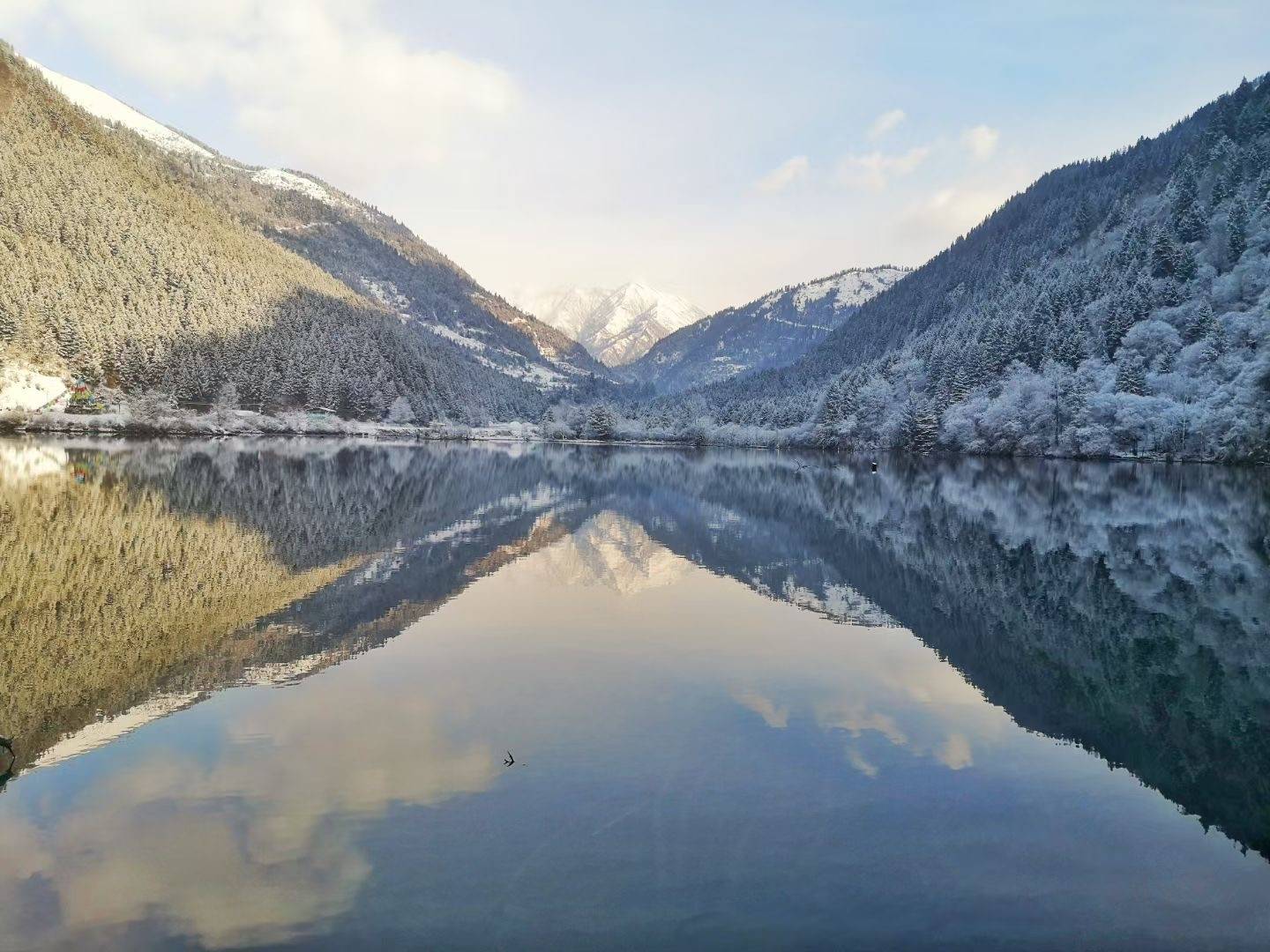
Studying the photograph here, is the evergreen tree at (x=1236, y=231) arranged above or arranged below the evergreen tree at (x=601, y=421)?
above

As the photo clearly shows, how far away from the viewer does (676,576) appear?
81.4 ft

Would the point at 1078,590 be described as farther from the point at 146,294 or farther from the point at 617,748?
the point at 146,294

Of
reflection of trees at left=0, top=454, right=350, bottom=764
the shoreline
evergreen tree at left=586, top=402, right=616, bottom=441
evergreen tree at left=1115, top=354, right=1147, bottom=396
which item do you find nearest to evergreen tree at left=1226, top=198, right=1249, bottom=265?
evergreen tree at left=1115, top=354, right=1147, bottom=396

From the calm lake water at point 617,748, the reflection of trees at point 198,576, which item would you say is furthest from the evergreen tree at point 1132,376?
the reflection of trees at point 198,576

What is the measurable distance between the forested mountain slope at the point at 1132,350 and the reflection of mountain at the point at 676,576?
172 feet

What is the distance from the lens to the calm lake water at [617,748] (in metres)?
7.14

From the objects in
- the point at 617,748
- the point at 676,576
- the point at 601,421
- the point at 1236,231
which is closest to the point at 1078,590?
the point at 676,576

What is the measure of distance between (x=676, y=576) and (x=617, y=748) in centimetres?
1399

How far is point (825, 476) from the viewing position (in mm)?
76125

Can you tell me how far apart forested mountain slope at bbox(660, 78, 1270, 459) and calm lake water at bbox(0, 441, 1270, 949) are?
85.1 metres

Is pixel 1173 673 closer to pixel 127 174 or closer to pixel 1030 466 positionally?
pixel 1030 466

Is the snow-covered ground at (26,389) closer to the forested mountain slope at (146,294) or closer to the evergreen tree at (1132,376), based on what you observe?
the forested mountain slope at (146,294)

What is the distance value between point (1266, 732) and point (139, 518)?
33161mm

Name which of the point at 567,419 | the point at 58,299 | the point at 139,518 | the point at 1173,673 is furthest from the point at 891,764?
the point at 567,419
